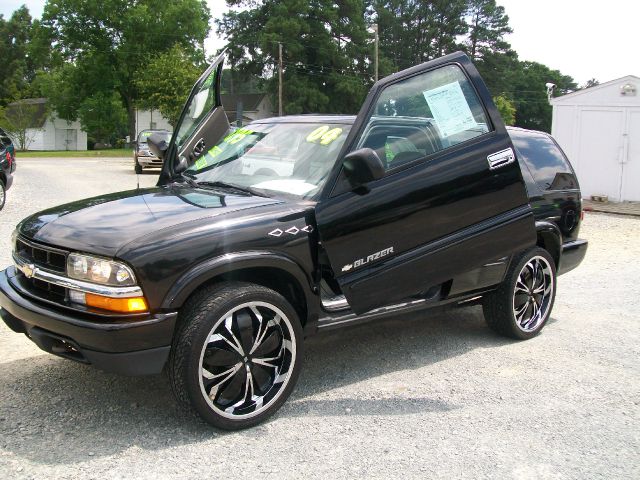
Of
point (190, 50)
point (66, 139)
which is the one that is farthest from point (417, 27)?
point (66, 139)

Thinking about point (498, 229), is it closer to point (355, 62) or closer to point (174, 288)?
point (174, 288)

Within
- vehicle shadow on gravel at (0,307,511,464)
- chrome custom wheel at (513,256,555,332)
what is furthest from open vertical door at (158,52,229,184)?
chrome custom wheel at (513,256,555,332)

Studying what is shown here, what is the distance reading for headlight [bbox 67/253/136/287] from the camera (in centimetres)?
324

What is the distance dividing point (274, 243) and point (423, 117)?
4.51 ft

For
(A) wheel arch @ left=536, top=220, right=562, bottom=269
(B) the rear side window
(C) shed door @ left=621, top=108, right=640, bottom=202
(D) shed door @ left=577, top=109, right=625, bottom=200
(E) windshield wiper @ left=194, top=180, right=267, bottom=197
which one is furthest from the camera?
(D) shed door @ left=577, top=109, right=625, bottom=200

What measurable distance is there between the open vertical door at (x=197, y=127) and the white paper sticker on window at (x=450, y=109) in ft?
5.51

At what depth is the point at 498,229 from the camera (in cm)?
430

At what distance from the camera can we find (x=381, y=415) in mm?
3830

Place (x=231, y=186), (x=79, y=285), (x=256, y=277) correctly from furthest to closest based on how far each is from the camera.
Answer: (x=231, y=186)
(x=256, y=277)
(x=79, y=285)

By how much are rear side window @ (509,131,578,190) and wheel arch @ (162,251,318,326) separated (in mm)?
2807

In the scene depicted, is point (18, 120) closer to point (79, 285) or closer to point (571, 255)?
point (571, 255)

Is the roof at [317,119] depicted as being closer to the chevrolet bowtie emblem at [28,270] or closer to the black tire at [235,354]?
the black tire at [235,354]

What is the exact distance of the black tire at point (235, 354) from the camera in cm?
337

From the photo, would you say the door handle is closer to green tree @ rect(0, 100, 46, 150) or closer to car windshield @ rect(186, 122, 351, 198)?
car windshield @ rect(186, 122, 351, 198)
